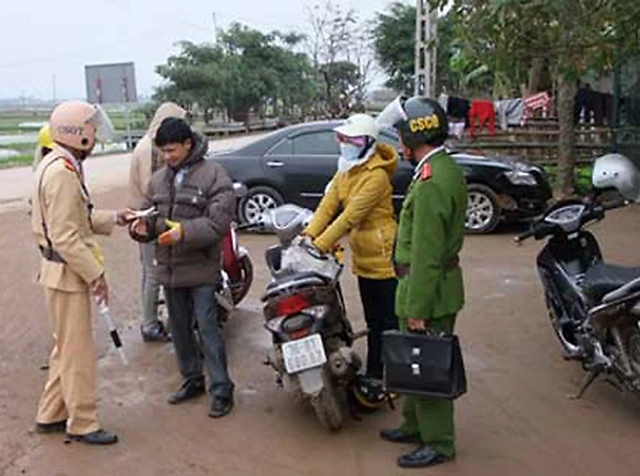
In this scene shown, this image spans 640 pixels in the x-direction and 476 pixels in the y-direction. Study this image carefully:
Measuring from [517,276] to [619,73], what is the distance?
22.7 feet

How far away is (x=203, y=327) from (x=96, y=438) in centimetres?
84

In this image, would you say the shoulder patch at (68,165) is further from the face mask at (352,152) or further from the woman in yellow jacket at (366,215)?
the face mask at (352,152)

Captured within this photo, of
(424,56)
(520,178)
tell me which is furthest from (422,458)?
(424,56)

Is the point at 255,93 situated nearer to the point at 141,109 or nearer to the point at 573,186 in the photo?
the point at 141,109

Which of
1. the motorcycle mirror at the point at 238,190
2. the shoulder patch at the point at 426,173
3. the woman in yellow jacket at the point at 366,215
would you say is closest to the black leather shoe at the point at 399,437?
the woman in yellow jacket at the point at 366,215

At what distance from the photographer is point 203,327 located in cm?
507

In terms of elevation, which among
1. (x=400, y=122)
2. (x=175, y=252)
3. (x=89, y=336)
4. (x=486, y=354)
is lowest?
(x=486, y=354)

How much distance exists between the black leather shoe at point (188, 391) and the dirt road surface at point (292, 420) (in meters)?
0.08

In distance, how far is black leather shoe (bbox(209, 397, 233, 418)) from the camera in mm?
5077

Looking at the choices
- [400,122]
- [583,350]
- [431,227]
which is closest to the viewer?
[431,227]

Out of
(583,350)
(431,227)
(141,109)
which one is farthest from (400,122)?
(141,109)

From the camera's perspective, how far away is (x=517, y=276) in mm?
8656

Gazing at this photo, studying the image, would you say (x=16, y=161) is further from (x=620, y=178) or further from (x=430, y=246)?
(x=430, y=246)

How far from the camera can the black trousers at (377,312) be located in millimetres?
5086
